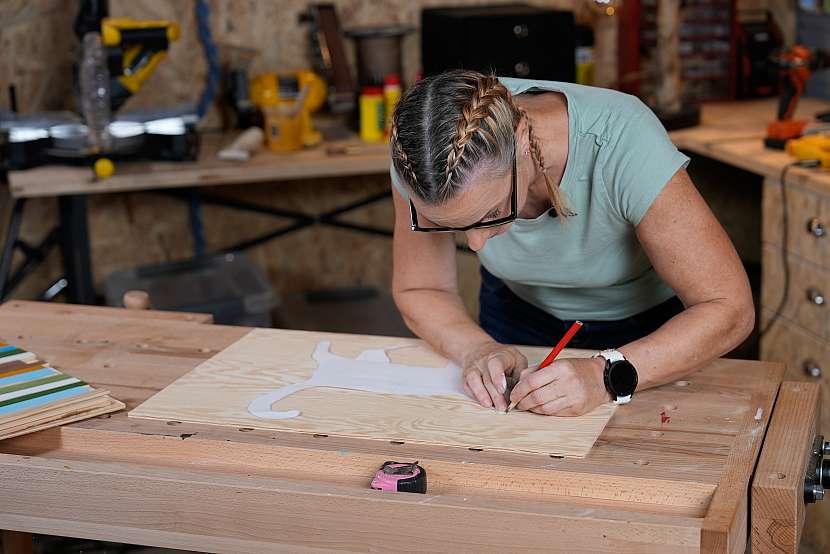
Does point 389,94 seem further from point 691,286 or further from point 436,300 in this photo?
point 691,286

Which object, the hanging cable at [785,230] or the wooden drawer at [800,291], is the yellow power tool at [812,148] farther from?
the wooden drawer at [800,291]

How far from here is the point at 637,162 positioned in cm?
168

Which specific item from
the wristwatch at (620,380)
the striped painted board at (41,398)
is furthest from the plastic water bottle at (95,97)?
the wristwatch at (620,380)

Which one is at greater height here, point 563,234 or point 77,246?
point 563,234

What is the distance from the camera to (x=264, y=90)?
346cm

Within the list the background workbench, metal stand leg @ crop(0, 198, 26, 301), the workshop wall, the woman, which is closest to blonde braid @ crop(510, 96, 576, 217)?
the woman

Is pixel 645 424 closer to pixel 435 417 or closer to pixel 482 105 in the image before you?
pixel 435 417

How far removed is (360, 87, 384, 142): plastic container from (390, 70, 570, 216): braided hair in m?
1.84

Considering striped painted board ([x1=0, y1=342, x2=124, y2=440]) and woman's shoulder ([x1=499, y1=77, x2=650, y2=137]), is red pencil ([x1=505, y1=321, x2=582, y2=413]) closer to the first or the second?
woman's shoulder ([x1=499, y1=77, x2=650, y2=137])

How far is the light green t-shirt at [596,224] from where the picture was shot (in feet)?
5.55

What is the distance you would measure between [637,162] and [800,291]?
45.6 inches

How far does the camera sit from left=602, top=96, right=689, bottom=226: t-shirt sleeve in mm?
1663

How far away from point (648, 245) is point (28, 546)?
1124 millimetres

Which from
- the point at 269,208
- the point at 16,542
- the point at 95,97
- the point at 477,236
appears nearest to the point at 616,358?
the point at 477,236
